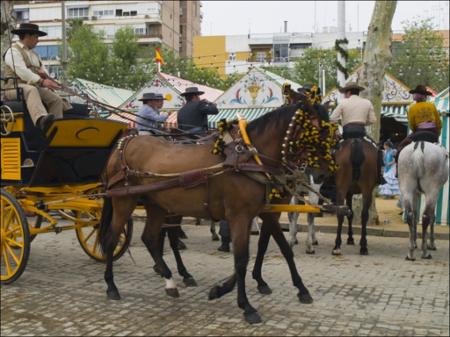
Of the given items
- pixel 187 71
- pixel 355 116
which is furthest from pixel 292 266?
pixel 187 71

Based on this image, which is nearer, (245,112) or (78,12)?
(245,112)

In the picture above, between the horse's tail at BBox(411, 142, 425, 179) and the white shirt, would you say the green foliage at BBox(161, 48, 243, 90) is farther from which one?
the white shirt

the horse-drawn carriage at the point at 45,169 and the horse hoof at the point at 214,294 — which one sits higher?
the horse-drawn carriage at the point at 45,169

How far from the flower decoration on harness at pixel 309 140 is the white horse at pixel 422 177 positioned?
331cm

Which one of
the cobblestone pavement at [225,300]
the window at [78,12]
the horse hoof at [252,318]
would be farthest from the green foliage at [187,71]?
the horse hoof at [252,318]

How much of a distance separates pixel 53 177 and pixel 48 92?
1065 mm

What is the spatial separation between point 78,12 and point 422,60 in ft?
171

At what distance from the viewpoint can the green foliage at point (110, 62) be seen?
37656 mm

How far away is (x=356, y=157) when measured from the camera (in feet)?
27.2

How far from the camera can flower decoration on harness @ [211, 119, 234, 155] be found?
541 centimetres

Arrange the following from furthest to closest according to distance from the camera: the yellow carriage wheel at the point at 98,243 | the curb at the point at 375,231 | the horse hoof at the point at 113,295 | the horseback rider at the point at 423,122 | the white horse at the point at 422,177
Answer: the curb at the point at 375,231, the horseback rider at the point at 423,122, the white horse at the point at 422,177, the yellow carriage wheel at the point at 98,243, the horse hoof at the point at 113,295

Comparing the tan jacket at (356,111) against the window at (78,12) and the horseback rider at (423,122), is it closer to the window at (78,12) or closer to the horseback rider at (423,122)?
the horseback rider at (423,122)

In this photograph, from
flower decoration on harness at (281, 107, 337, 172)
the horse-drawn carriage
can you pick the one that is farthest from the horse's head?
the horse-drawn carriage

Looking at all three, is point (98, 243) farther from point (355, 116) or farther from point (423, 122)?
point (423, 122)
